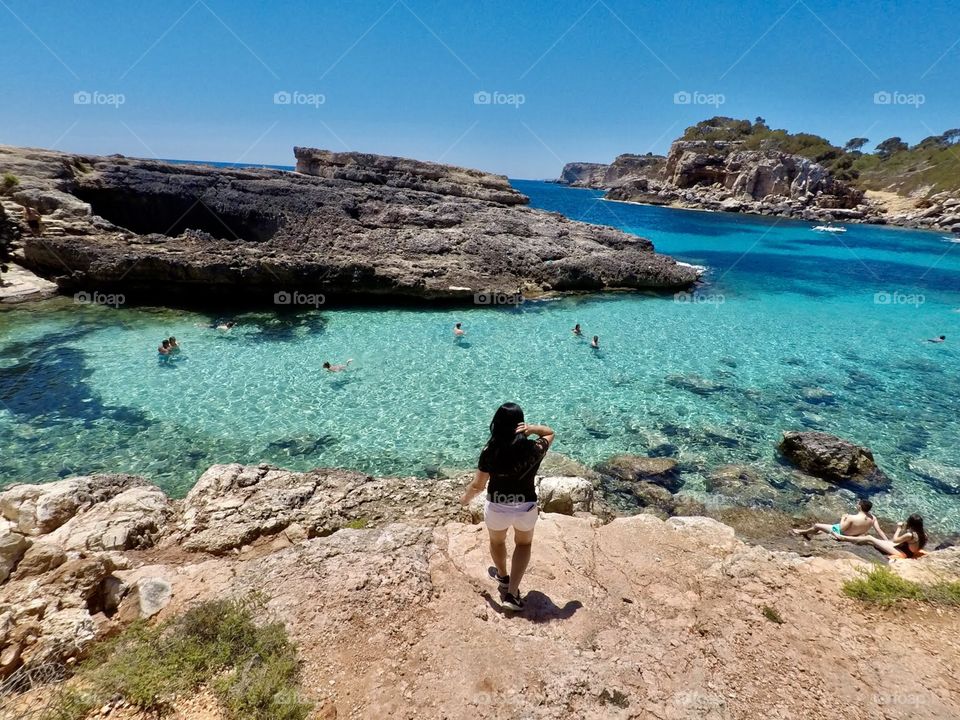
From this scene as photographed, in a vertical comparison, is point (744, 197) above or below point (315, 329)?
above

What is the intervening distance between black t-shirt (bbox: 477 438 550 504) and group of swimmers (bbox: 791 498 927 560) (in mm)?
7420

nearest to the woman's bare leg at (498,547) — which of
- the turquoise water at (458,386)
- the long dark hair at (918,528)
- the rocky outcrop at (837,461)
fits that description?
the turquoise water at (458,386)

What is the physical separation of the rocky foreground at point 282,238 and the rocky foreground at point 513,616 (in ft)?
51.0

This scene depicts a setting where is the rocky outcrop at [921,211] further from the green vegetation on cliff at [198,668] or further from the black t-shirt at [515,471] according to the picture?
the green vegetation on cliff at [198,668]

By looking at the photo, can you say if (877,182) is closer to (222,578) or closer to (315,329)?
(315,329)

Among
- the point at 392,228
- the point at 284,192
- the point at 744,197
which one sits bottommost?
the point at 392,228

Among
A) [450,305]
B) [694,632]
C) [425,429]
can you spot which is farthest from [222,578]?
[450,305]

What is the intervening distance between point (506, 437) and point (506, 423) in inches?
5.8

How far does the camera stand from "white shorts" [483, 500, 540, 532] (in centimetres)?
460

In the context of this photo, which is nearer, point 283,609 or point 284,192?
point 283,609

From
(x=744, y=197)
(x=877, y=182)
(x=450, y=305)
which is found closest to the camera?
(x=450, y=305)

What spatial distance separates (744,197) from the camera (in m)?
86.7

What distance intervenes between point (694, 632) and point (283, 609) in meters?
4.36
